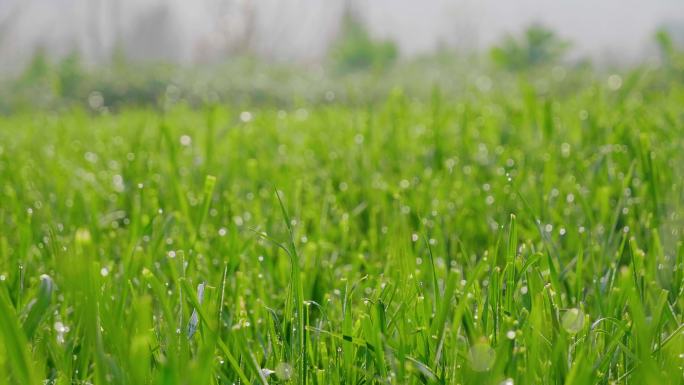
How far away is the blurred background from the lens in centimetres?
983

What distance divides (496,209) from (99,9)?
38.2 metres

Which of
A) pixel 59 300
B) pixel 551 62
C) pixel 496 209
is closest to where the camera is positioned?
pixel 59 300

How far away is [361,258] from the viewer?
1190 millimetres

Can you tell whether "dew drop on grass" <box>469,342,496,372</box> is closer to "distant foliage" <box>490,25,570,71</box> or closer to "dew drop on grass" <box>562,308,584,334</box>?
"dew drop on grass" <box>562,308,584,334</box>

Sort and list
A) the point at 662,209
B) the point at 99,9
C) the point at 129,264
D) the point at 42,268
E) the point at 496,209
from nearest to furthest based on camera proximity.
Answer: the point at 129,264, the point at 42,268, the point at 662,209, the point at 496,209, the point at 99,9

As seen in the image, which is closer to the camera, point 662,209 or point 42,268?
point 42,268

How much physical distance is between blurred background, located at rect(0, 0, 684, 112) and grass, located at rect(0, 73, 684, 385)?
114 cm

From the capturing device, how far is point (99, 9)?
35.8m

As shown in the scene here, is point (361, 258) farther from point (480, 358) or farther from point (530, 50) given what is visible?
point (530, 50)

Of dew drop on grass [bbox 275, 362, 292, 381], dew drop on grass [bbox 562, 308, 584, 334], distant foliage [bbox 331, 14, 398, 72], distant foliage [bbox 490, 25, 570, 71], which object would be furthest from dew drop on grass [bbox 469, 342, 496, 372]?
distant foliage [bbox 331, 14, 398, 72]

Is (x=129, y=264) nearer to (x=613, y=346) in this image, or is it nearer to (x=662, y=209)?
(x=613, y=346)

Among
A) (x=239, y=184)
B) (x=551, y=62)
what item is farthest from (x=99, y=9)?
(x=239, y=184)

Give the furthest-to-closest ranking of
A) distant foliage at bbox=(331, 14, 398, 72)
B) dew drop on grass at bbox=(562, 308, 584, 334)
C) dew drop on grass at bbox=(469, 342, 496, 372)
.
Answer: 1. distant foliage at bbox=(331, 14, 398, 72)
2. dew drop on grass at bbox=(562, 308, 584, 334)
3. dew drop on grass at bbox=(469, 342, 496, 372)

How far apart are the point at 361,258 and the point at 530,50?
931 centimetres
